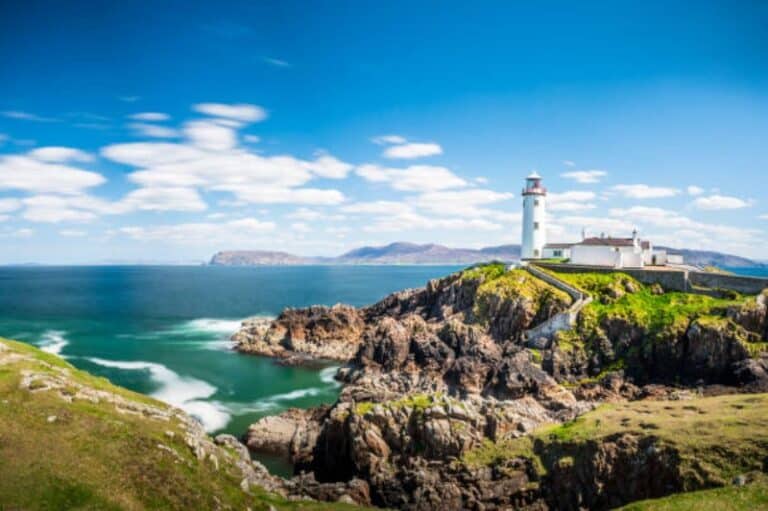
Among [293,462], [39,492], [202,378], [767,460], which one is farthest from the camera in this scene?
[202,378]

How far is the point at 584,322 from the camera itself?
2229 inches

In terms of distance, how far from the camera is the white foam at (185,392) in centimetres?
4941

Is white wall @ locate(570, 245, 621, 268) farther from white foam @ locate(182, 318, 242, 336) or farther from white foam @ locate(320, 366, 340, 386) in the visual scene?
white foam @ locate(182, 318, 242, 336)

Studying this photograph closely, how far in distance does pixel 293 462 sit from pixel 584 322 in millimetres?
33845

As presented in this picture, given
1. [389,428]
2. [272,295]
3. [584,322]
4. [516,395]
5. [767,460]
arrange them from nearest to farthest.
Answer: [767,460]
[389,428]
[516,395]
[584,322]
[272,295]

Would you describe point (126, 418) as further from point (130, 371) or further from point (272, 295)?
point (272, 295)

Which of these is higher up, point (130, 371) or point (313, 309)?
point (313, 309)

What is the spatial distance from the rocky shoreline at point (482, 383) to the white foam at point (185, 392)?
25.0 ft

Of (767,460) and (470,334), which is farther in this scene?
(470,334)

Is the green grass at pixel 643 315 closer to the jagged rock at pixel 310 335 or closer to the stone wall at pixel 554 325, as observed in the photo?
the stone wall at pixel 554 325

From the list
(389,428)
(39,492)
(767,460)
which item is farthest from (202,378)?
(767,460)

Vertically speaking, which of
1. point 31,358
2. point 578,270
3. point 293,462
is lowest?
point 293,462

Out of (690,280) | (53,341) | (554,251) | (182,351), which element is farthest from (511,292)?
(53,341)

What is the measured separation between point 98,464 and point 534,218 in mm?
67885
